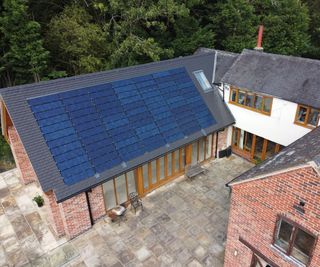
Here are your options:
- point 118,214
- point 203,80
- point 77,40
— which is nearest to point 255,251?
point 118,214

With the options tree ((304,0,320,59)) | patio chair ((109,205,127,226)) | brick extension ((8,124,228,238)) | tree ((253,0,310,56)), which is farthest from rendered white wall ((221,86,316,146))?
tree ((304,0,320,59))

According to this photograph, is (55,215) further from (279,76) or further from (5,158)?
(279,76)

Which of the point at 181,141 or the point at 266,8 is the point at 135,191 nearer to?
the point at 181,141

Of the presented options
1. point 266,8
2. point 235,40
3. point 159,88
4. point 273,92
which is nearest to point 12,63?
point 159,88

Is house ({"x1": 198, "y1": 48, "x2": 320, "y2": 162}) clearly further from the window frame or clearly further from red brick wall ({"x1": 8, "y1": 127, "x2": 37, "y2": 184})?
red brick wall ({"x1": 8, "y1": 127, "x2": 37, "y2": 184})

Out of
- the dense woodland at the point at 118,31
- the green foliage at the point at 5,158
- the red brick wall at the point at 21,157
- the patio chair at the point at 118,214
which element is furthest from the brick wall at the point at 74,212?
the dense woodland at the point at 118,31
